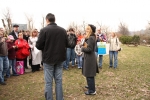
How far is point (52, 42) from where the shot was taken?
4273 mm

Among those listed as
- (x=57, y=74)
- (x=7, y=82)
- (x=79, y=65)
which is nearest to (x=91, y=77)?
(x=57, y=74)

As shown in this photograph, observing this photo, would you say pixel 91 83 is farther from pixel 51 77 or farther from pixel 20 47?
pixel 20 47

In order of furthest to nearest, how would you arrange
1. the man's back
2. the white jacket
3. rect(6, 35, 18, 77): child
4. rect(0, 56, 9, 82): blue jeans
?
the white jacket, rect(6, 35, 18, 77): child, rect(0, 56, 9, 82): blue jeans, the man's back

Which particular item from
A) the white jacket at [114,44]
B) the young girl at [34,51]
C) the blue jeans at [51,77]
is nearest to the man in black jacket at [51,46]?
the blue jeans at [51,77]

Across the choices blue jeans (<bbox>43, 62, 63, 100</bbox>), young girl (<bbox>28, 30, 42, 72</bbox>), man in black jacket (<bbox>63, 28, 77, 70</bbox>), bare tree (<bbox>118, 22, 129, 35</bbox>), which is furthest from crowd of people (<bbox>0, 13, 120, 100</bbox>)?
bare tree (<bbox>118, 22, 129, 35</bbox>)

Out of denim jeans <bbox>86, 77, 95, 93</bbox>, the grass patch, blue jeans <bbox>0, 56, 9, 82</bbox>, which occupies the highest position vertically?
blue jeans <bbox>0, 56, 9, 82</bbox>

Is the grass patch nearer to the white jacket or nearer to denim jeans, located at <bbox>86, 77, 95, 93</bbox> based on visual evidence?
denim jeans, located at <bbox>86, 77, 95, 93</bbox>

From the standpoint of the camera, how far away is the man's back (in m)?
4.24

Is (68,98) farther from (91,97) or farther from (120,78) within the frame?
(120,78)

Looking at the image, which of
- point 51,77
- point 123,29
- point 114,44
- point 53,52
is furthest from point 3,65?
point 123,29

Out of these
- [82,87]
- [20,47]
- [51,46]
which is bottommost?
[82,87]

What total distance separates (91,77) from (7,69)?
130 inches

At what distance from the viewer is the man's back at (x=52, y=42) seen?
4238 mm

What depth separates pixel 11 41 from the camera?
23.5 feet
